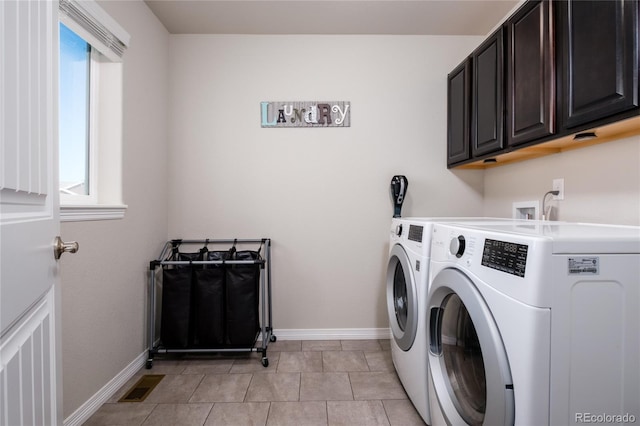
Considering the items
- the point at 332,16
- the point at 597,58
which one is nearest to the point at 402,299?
the point at 597,58

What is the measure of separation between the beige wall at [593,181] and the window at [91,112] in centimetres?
246

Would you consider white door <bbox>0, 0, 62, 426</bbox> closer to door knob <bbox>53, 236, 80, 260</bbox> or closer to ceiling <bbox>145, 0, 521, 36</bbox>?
door knob <bbox>53, 236, 80, 260</bbox>

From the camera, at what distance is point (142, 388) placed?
1.79m

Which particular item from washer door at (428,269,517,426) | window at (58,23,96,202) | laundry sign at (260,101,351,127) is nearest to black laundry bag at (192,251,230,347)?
window at (58,23,96,202)

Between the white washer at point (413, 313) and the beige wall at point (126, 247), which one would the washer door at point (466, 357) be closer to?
the white washer at point (413, 313)

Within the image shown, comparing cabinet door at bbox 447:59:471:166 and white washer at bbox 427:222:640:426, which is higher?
cabinet door at bbox 447:59:471:166

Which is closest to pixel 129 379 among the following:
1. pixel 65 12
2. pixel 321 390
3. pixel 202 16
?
pixel 321 390

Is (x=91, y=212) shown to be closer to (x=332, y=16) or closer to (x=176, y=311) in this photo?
(x=176, y=311)

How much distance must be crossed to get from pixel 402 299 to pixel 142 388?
161cm

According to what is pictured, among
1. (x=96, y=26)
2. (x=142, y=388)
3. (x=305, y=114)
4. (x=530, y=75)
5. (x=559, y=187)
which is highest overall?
(x=96, y=26)

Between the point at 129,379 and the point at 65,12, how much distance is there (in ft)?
6.52

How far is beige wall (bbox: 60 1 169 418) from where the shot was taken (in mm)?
1472

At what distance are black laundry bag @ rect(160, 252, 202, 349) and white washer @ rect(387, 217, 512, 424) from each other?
1.33 metres

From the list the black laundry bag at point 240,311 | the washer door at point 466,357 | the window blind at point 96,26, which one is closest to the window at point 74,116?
the window blind at point 96,26
